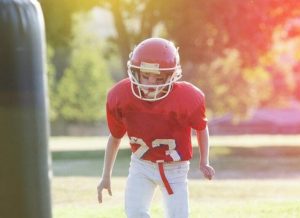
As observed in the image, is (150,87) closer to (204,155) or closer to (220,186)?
(204,155)

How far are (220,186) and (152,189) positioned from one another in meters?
9.35

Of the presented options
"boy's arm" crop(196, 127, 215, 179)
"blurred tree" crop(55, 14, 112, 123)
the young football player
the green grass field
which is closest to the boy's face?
the young football player

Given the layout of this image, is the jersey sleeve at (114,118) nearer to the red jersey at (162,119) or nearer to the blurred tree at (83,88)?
the red jersey at (162,119)

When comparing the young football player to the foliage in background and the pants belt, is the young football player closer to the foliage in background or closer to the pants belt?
the pants belt

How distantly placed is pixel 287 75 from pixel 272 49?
47.3 metres

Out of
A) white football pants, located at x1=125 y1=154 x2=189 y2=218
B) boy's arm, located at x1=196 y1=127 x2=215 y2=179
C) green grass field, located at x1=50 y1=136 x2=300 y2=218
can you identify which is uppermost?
boy's arm, located at x1=196 y1=127 x2=215 y2=179

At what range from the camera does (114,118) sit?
5621 millimetres

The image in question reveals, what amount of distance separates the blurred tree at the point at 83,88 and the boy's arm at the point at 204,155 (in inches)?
2620

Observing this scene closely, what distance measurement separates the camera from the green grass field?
880 cm

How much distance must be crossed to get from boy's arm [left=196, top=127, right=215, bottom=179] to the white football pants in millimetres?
126

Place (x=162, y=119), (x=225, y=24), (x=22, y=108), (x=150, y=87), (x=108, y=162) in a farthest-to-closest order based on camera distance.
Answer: (x=225, y=24)
(x=108, y=162)
(x=162, y=119)
(x=150, y=87)
(x=22, y=108)

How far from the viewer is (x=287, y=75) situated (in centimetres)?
7269

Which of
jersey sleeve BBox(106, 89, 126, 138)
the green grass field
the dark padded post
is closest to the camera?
the dark padded post

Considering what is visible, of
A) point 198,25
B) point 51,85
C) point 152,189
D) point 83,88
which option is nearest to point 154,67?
point 152,189
